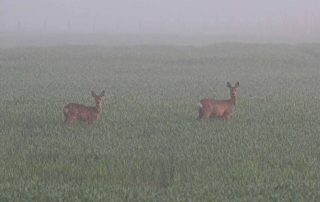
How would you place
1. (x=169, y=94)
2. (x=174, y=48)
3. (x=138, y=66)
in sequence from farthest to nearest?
(x=174, y=48) → (x=138, y=66) → (x=169, y=94)

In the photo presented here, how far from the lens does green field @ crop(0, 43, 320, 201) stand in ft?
34.7

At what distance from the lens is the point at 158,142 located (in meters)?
14.1

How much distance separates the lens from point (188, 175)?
11484 mm

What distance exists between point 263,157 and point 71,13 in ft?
466

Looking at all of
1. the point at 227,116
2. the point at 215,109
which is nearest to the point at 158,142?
the point at 215,109

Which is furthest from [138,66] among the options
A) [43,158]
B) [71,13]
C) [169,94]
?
[71,13]

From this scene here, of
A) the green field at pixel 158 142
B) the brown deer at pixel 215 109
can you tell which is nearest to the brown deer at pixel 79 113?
the green field at pixel 158 142

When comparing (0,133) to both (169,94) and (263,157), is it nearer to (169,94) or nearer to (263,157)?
(263,157)

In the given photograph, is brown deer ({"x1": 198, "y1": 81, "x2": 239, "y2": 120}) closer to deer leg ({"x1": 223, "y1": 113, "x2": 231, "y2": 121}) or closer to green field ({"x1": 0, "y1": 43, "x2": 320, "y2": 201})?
deer leg ({"x1": 223, "y1": 113, "x2": 231, "y2": 121})

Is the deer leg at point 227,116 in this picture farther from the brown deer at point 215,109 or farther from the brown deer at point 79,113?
the brown deer at point 79,113

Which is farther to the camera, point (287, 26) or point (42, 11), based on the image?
point (42, 11)

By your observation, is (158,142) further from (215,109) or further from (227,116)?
(227,116)

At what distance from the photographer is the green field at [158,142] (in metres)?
10.6

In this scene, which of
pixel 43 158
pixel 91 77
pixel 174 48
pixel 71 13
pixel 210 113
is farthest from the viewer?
pixel 71 13
